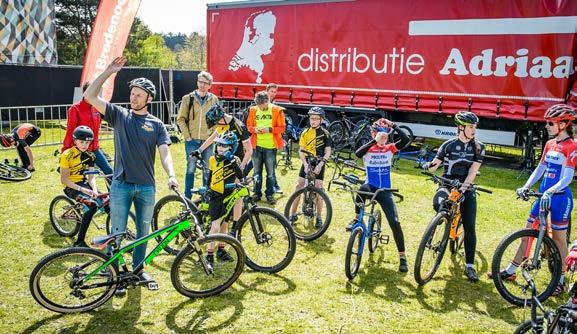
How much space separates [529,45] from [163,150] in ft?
32.1

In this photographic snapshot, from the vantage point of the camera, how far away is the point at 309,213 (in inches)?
269

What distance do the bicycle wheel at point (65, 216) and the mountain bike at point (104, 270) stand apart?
85.0 inches

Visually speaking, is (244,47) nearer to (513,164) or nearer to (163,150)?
(513,164)

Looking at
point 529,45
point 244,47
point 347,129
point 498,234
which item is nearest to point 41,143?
point 244,47

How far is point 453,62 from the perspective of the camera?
39.8 ft

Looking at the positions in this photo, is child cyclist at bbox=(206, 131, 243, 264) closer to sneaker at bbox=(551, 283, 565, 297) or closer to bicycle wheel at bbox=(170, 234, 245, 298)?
bicycle wheel at bbox=(170, 234, 245, 298)

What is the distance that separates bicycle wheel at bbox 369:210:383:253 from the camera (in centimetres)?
580

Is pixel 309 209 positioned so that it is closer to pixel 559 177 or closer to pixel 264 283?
pixel 264 283

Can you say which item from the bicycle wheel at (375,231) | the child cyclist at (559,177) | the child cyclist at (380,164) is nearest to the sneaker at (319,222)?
the bicycle wheel at (375,231)

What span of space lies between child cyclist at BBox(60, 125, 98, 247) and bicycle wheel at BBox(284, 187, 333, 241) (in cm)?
259

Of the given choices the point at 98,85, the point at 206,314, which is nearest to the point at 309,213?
the point at 206,314

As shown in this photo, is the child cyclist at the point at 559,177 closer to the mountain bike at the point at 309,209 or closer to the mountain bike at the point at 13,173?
the mountain bike at the point at 309,209

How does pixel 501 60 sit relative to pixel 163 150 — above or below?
above

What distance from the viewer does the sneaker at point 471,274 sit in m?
5.54
